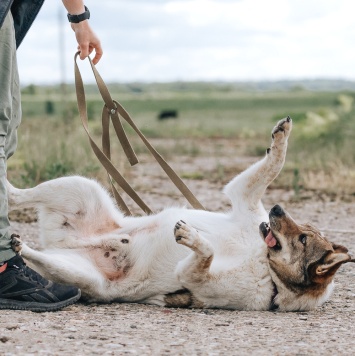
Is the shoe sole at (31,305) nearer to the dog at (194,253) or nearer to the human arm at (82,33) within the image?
the dog at (194,253)

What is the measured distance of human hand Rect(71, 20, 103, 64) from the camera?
210 inches

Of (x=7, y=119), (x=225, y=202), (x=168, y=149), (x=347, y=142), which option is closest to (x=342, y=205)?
(x=225, y=202)

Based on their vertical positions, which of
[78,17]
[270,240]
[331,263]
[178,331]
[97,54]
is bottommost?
[178,331]

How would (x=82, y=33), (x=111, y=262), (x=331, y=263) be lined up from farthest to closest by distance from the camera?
(x=111, y=262) → (x=82, y=33) → (x=331, y=263)

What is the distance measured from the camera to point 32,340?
13.8ft

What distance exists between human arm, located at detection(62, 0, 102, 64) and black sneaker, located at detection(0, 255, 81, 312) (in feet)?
5.02

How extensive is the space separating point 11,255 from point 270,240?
176 centimetres

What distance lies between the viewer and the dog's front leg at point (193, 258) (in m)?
5.01

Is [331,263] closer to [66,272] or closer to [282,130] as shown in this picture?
[282,130]

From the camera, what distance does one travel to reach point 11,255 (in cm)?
498

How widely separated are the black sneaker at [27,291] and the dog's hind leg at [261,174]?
1509 mm

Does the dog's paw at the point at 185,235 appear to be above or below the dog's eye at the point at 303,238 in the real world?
above

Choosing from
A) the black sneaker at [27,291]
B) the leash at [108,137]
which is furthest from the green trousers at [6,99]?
the leash at [108,137]

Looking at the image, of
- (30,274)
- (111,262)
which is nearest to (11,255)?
(30,274)
